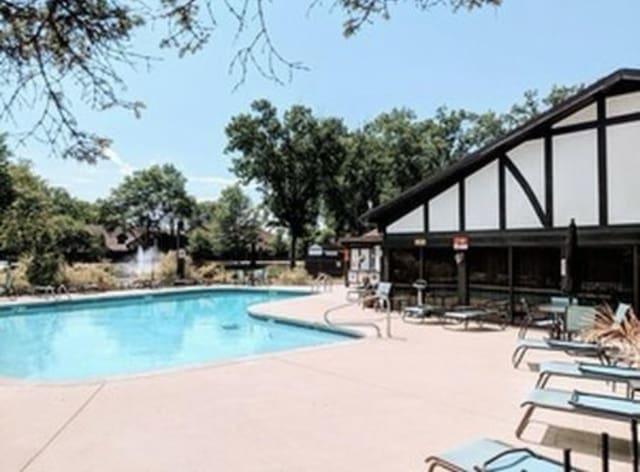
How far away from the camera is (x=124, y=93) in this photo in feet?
10.6

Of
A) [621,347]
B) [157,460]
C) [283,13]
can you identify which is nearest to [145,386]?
[157,460]

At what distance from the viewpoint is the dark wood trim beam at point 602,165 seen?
10477 millimetres

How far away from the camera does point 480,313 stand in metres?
11.6

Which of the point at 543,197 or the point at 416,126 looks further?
the point at 416,126

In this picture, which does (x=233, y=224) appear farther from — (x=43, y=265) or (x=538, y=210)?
(x=538, y=210)

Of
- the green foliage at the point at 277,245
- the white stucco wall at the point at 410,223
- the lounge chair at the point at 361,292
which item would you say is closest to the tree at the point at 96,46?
the white stucco wall at the point at 410,223

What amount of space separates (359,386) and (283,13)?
4.63 metres

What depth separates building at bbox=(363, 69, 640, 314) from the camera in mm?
10297

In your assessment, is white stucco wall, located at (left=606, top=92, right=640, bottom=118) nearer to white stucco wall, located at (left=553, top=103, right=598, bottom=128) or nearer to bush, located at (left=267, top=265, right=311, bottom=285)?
white stucco wall, located at (left=553, top=103, right=598, bottom=128)

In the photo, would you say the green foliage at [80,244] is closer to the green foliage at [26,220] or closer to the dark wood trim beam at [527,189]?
the green foliage at [26,220]

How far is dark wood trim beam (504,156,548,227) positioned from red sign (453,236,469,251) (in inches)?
72.9

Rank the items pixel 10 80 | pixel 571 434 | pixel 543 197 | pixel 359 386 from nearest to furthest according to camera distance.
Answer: pixel 10 80, pixel 571 434, pixel 359 386, pixel 543 197

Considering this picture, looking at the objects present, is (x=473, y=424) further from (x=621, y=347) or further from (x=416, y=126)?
(x=416, y=126)

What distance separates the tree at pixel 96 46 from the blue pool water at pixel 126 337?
6584mm
